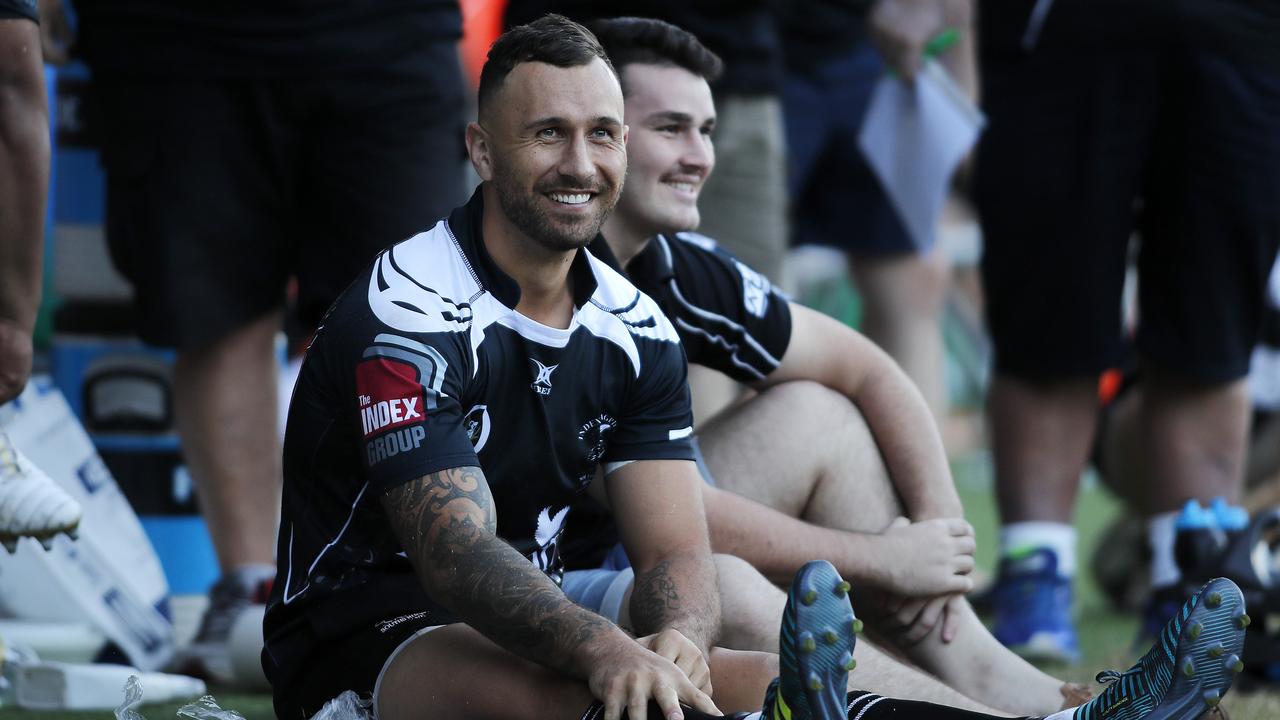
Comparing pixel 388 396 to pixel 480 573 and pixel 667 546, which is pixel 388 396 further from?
pixel 667 546

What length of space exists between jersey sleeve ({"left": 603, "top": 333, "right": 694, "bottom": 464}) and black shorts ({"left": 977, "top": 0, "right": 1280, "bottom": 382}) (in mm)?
1836

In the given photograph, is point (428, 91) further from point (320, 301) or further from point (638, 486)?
point (638, 486)

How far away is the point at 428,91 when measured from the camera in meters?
4.08

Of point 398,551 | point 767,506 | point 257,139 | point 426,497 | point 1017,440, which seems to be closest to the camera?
point 426,497

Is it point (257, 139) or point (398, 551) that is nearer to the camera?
point (398, 551)

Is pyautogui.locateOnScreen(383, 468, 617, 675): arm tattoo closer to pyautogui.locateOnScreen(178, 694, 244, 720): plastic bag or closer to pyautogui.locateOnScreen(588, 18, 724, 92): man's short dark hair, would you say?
pyautogui.locateOnScreen(178, 694, 244, 720): plastic bag

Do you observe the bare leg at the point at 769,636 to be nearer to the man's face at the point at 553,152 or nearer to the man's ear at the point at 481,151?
the man's face at the point at 553,152

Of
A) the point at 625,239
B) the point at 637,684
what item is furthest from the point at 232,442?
the point at 637,684

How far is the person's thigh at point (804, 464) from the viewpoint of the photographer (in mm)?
3434

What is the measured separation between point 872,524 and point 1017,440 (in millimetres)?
1224

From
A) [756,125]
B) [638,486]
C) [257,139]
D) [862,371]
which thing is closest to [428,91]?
[257,139]

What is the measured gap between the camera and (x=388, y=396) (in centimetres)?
257

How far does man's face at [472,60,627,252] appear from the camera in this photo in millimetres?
2740

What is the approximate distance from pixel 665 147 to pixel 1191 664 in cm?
157
